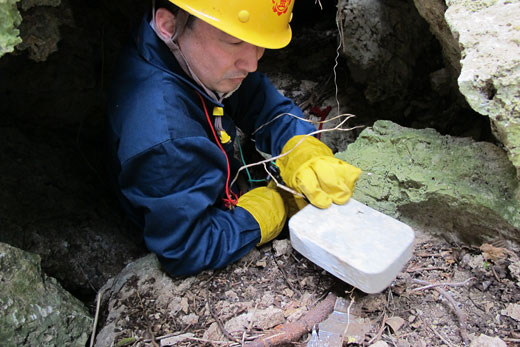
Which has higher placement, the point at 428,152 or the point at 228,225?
the point at 428,152

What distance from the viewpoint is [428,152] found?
1809mm

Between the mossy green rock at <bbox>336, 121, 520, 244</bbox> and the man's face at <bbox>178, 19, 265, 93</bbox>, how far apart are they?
0.69 metres

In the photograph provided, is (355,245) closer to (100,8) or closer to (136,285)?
(136,285)

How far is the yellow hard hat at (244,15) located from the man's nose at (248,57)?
0.09m

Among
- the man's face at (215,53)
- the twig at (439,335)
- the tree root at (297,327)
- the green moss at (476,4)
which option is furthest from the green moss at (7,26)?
the twig at (439,335)

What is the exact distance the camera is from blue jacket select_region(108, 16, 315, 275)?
167cm

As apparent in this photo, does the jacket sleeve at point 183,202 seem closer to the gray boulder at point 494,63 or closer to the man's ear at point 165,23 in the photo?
the man's ear at point 165,23

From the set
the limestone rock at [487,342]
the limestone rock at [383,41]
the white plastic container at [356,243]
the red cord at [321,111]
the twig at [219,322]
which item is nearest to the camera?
the limestone rock at [487,342]

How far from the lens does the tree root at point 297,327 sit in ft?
4.83

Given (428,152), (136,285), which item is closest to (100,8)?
(136,285)

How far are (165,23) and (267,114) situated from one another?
933 millimetres

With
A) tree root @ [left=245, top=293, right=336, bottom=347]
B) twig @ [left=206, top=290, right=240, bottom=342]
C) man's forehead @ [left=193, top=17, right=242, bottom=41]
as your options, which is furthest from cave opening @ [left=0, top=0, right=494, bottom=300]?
tree root @ [left=245, top=293, right=336, bottom=347]

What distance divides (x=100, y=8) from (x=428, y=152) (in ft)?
7.87

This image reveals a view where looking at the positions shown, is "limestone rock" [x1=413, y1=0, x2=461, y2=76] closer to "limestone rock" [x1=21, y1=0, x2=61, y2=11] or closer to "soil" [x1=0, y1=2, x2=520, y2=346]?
"soil" [x1=0, y1=2, x2=520, y2=346]
